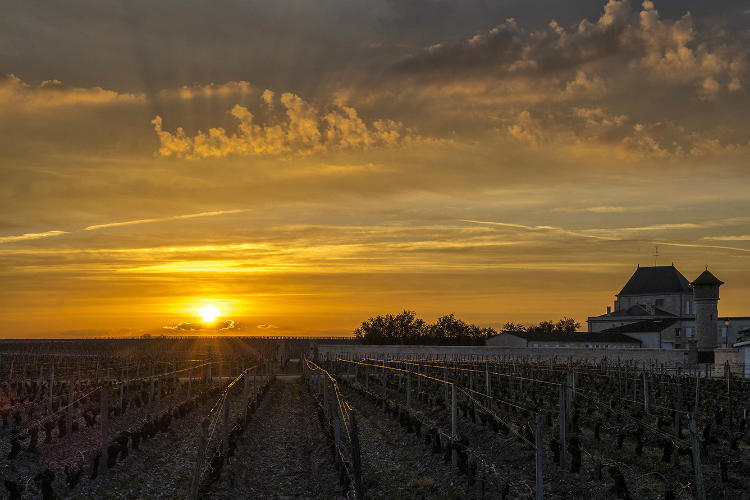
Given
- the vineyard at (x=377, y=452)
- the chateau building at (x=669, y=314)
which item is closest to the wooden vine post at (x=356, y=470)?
the vineyard at (x=377, y=452)

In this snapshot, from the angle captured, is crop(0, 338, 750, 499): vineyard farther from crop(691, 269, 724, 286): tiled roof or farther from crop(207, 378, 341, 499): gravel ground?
crop(691, 269, 724, 286): tiled roof

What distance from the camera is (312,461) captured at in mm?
18016

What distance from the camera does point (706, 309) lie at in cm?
6675

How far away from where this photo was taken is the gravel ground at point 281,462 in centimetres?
1521

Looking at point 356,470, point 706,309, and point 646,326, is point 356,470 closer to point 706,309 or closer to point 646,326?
point 706,309

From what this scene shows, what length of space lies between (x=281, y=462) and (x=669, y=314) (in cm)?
8736

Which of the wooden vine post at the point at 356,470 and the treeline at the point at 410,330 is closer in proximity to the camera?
the wooden vine post at the point at 356,470

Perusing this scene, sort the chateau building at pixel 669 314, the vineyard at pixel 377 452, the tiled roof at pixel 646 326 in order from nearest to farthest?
the vineyard at pixel 377 452 < the chateau building at pixel 669 314 < the tiled roof at pixel 646 326

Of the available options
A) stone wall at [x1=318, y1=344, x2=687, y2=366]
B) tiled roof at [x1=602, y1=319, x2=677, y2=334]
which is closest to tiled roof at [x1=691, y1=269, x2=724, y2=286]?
stone wall at [x1=318, y1=344, x2=687, y2=366]

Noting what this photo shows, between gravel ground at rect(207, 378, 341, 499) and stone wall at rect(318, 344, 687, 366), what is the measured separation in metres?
44.9

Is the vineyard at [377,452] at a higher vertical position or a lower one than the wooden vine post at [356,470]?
lower

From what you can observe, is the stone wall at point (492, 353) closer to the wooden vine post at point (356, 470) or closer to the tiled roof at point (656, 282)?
the tiled roof at point (656, 282)

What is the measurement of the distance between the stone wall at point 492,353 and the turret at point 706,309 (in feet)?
9.38

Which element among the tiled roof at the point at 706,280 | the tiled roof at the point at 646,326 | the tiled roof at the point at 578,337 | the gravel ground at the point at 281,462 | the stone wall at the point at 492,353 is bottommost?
the stone wall at the point at 492,353
